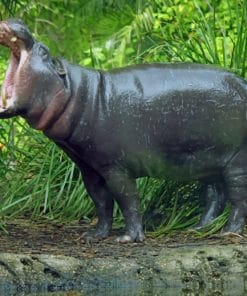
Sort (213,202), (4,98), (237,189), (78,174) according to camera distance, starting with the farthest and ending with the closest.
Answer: (78,174)
(213,202)
(237,189)
(4,98)

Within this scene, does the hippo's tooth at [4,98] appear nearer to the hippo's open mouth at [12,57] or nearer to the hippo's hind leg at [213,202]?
the hippo's open mouth at [12,57]

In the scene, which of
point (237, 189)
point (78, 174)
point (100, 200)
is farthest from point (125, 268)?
point (78, 174)

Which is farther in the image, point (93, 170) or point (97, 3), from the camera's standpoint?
point (97, 3)

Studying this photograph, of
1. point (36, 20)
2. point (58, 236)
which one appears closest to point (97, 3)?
point (36, 20)

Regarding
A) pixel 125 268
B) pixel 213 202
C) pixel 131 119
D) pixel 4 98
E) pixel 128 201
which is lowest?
pixel 213 202

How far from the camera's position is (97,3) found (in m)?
13.5

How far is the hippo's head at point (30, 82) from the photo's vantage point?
712 centimetres

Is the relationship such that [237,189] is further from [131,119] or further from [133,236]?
[131,119]

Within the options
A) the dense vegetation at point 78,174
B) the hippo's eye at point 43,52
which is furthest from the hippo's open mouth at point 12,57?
the dense vegetation at point 78,174

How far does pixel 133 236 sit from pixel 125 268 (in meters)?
0.54

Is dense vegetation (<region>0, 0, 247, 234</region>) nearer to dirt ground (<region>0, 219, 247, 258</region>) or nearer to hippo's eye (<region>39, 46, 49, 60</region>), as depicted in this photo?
dirt ground (<region>0, 219, 247, 258</region>)

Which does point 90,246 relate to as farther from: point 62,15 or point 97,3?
point 62,15

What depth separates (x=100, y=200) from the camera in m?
7.76

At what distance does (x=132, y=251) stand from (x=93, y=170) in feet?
1.94
